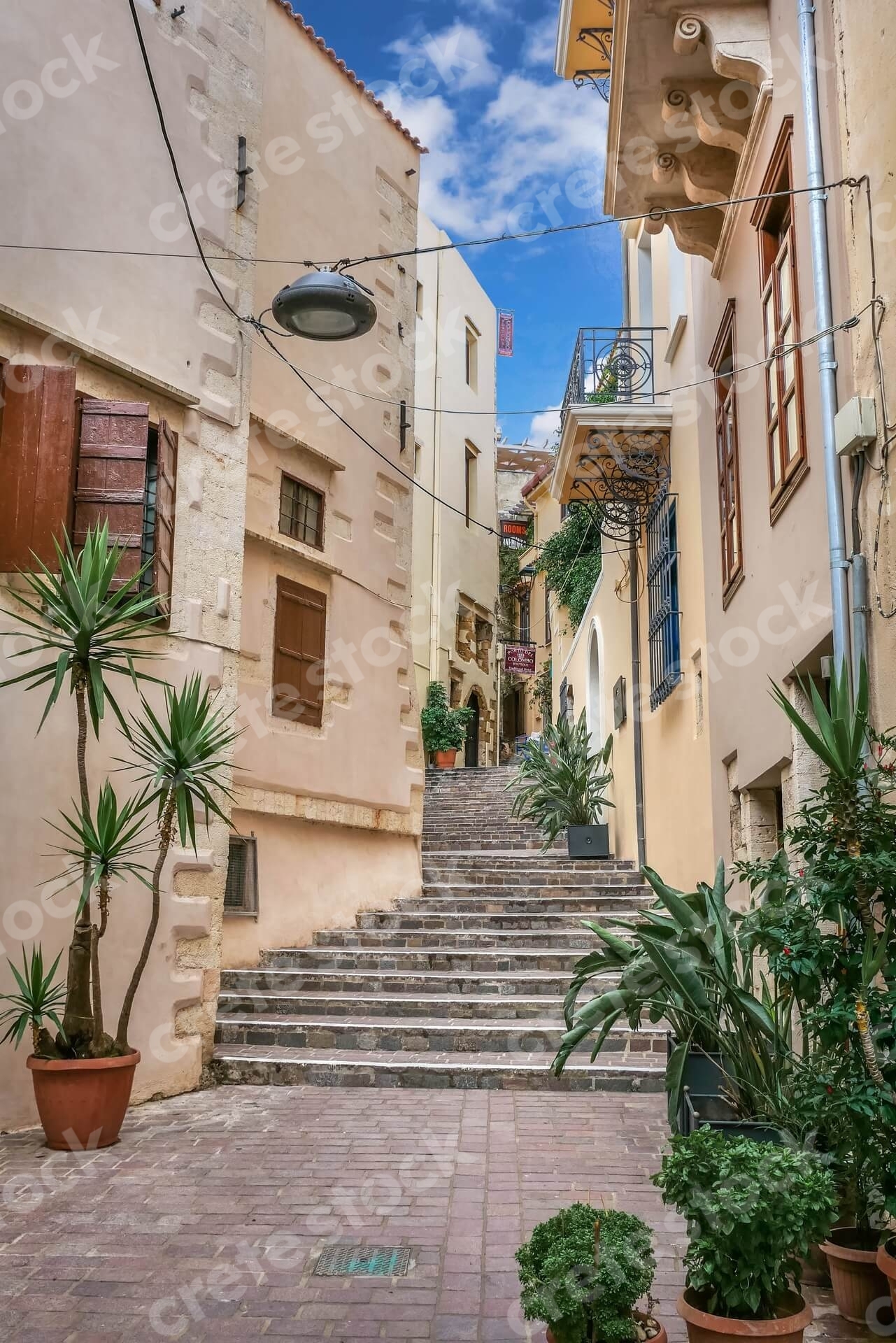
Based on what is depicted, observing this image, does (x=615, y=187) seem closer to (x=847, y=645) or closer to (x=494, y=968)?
(x=847, y=645)

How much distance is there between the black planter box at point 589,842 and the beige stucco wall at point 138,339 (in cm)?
600

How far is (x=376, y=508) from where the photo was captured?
11.1 metres

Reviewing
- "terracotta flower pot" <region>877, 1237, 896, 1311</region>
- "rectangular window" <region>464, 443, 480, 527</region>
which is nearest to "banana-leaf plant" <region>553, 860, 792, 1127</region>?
"terracotta flower pot" <region>877, 1237, 896, 1311</region>

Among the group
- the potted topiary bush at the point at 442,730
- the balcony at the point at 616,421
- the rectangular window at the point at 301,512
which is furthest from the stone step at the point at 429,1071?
the potted topiary bush at the point at 442,730

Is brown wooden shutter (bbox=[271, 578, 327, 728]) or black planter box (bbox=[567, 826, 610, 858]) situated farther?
black planter box (bbox=[567, 826, 610, 858])

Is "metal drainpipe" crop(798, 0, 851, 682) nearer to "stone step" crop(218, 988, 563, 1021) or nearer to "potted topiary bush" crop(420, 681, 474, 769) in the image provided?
"stone step" crop(218, 988, 563, 1021)

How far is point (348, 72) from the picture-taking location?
11.0 meters

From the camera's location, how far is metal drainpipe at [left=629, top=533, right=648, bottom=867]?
11172 mm

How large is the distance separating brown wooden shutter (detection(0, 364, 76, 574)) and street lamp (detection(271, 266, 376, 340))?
51.8 inches

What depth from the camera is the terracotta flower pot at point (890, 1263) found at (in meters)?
3.04

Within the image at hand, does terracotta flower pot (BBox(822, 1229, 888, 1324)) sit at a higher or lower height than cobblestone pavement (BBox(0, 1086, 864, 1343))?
higher

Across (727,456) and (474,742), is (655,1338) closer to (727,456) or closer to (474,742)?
(727,456)

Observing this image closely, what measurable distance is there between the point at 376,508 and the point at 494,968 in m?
4.67

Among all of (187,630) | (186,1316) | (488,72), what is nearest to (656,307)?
(488,72)
